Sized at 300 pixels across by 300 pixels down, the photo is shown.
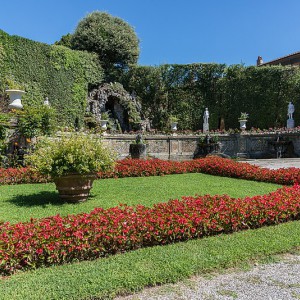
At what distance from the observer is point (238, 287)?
9.91 feet

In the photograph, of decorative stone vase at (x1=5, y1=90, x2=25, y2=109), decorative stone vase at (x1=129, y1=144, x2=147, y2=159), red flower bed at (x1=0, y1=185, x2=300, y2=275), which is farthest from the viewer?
decorative stone vase at (x1=129, y1=144, x2=147, y2=159)

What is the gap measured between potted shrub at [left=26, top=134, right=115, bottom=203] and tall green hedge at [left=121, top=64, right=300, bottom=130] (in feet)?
67.0

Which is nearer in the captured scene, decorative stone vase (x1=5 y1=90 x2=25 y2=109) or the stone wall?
decorative stone vase (x1=5 y1=90 x2=25 y2=109)

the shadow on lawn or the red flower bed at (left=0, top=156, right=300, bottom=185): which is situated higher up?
the red flower bed at (left=0, top=156, right=300, bottom=185)

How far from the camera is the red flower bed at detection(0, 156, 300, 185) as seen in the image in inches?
351

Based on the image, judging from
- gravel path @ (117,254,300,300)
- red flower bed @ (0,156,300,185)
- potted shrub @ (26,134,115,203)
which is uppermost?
potted shrub @ (26,134,115,203)

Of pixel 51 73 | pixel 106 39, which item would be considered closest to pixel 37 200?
pixel 51 73

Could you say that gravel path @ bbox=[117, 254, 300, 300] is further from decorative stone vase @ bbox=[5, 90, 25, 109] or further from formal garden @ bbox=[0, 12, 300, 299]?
decorative stone vase @ bbox=[5, 90, 25, 109]

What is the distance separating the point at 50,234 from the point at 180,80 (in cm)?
2461

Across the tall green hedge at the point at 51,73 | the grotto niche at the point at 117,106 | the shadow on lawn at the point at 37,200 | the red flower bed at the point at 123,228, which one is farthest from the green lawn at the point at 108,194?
the grotto niche at the point at 117,106

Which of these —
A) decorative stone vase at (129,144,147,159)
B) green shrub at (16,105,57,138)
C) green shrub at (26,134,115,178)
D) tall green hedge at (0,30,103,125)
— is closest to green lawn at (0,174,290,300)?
green shrub at (26,134,115,178)

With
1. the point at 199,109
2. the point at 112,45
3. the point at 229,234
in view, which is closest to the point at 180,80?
the point at 199,109

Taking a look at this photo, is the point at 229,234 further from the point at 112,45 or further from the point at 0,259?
the point at 112,45

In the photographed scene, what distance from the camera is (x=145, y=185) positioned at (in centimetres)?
849
